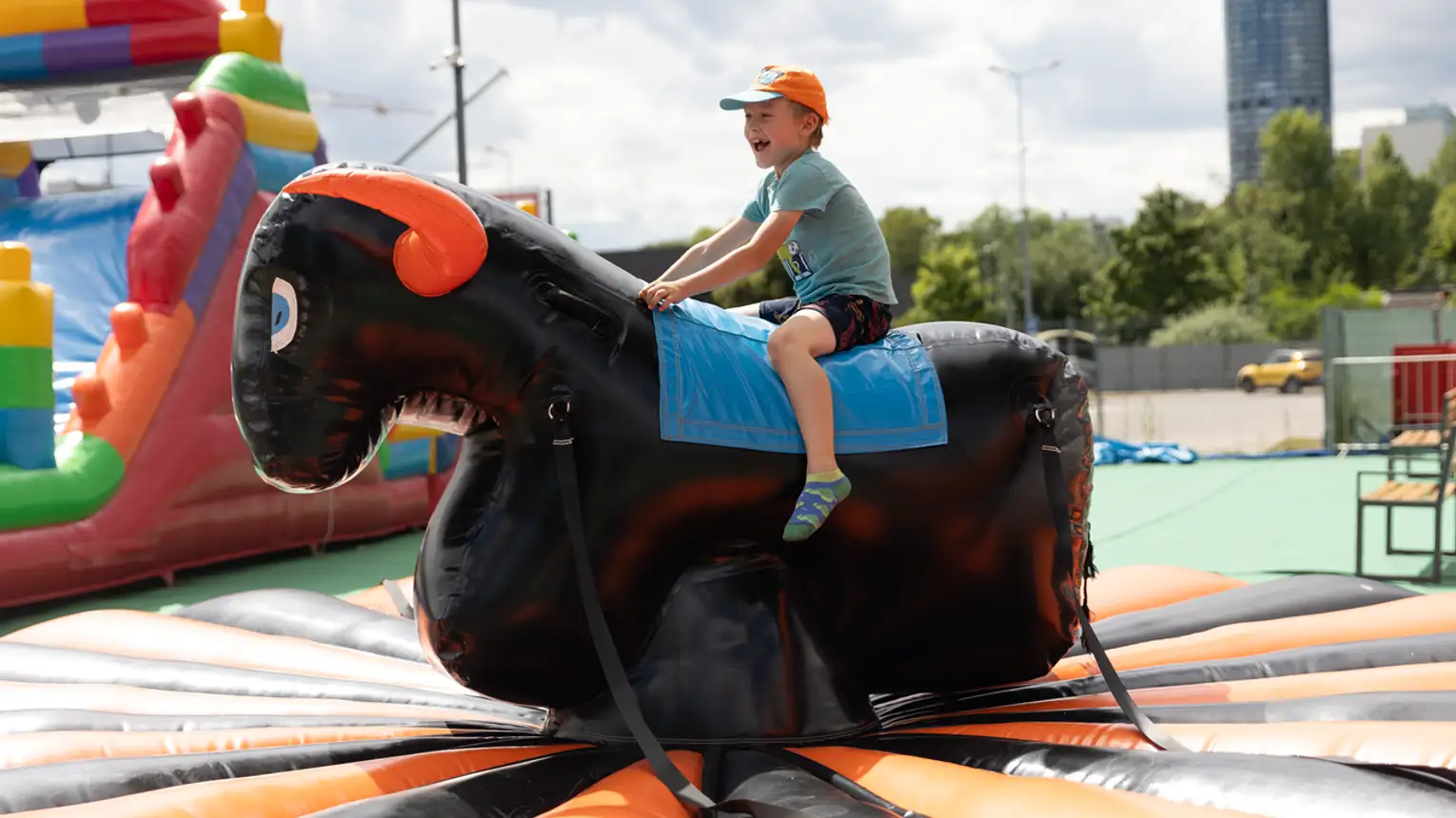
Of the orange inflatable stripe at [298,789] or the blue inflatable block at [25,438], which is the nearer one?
the orange inflatable stripe at [298,789]

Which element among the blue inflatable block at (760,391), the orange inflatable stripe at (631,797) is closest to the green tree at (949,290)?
the blue inflatable block at (760,391)

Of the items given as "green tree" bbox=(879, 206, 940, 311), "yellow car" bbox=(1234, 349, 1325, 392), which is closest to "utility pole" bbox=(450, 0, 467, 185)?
"yellow car" bbox=(1234, 349, 1325, 392)

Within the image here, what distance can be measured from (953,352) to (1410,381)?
11.1 m

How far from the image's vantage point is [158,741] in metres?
2.64

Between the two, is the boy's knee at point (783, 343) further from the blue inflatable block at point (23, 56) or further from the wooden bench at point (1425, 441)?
the blue inflatable block at point (23, 56)

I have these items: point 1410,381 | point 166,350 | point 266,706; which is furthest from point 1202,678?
point 1410,381

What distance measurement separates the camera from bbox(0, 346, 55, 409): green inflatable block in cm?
630

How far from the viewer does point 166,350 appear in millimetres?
7113

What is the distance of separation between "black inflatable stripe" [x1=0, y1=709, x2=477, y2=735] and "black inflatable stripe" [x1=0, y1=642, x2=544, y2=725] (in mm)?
176

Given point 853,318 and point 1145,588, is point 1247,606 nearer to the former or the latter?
point 1145,588

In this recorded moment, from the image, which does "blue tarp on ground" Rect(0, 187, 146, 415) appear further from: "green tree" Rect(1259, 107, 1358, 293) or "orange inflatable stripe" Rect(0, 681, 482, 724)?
"green tree" Rect(1259, 107, 1358, 293)

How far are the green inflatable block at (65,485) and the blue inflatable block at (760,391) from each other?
16.1 ft

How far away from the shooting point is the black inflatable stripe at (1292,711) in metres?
2.54

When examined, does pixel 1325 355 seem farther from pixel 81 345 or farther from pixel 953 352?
pixel 953 352
